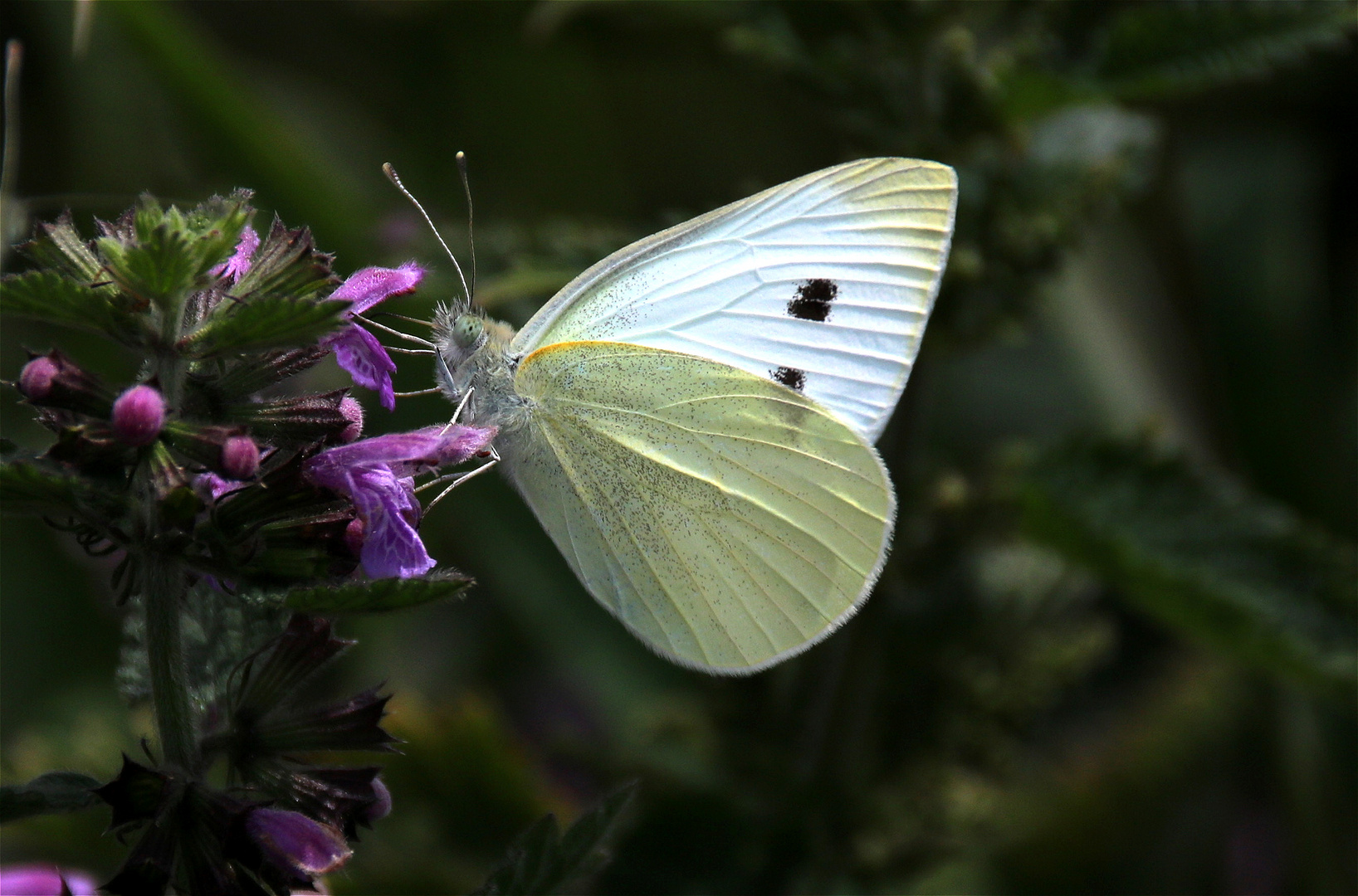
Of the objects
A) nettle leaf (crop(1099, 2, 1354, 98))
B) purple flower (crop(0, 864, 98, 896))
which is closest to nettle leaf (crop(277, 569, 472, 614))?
purple flower (crop(0, 864, 98, 896))

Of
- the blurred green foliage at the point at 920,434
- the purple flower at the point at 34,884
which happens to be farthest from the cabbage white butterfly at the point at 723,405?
the purple flower at the point at 34,884

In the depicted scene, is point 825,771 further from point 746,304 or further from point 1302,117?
point 1302,117

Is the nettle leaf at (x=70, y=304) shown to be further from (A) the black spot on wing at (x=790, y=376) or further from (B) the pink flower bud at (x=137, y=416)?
(A) the black spot on wing at (x=790, y=376)

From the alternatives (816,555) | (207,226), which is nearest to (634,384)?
(816,555)

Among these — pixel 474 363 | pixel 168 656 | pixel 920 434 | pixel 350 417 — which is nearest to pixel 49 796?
Answer: pixel 168 656

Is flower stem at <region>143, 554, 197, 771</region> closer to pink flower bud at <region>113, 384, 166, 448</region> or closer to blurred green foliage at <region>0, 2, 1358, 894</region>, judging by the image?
pink flower bud at <region>113, 384, 166, 448</region>

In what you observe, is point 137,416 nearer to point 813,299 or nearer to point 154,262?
point 154,262

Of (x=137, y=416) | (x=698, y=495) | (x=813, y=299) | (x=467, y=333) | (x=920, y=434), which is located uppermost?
(x=137, y=416)
